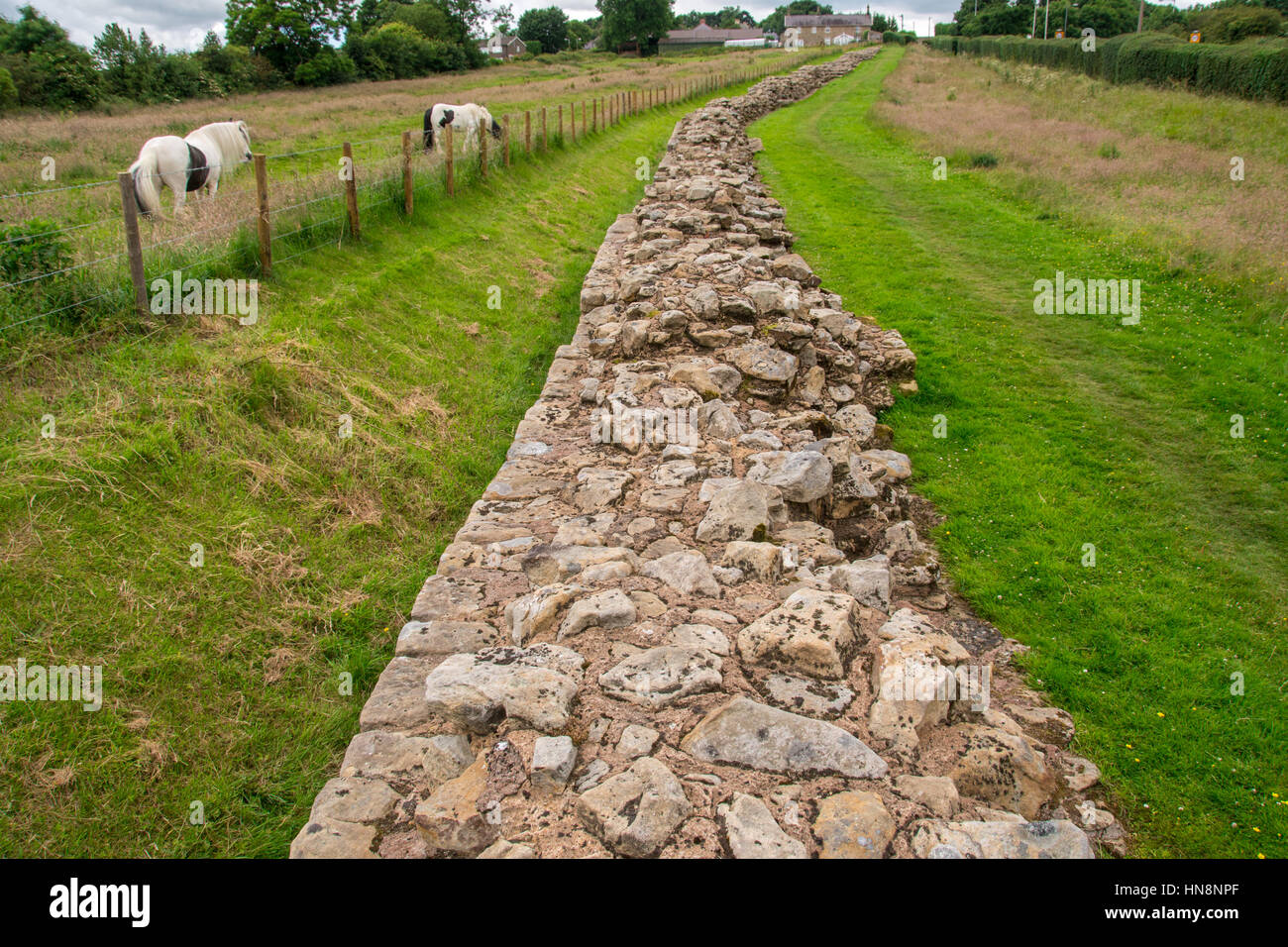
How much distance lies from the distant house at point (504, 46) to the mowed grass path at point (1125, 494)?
98306mm

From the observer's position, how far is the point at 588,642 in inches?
172

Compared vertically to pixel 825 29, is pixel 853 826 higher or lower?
lower

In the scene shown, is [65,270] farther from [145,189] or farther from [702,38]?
[702,38]

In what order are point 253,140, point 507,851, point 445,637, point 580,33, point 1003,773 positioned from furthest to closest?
point 580,33 → point 253,140 → point 445,637 → point 1003,773 → point 507,851

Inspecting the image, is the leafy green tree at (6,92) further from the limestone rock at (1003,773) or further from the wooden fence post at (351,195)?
the limestone rock at (1003,773)

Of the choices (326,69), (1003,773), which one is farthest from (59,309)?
(326,69)

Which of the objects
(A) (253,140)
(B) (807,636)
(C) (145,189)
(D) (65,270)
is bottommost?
(B) (807,636)

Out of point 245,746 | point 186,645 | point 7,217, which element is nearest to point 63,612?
point 186,645

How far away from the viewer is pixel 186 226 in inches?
358

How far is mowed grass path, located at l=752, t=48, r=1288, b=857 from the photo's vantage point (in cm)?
445

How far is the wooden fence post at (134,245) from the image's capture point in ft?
23.5

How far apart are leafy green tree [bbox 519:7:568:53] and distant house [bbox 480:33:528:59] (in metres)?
1.77

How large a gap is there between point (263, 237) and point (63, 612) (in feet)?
17.9

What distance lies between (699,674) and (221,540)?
11.6 feet
